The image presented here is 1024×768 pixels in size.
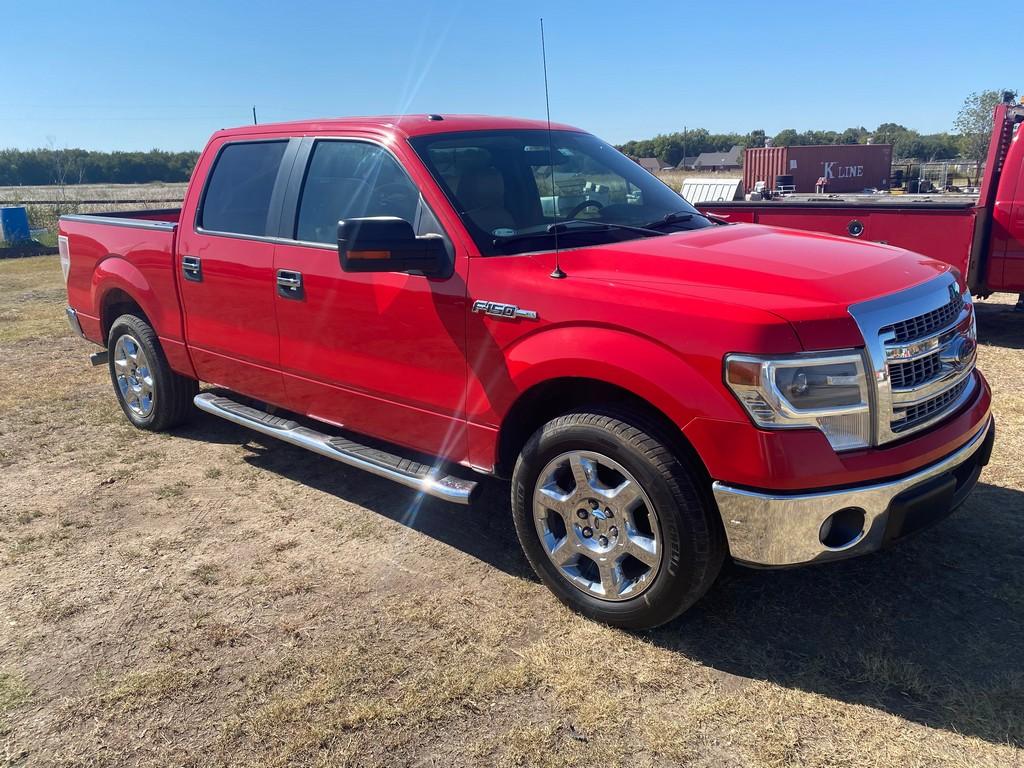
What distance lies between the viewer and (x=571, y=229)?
3695mm

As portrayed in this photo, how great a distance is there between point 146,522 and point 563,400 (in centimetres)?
251

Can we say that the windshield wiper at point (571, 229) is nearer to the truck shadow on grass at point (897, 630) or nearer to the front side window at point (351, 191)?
the front side window at point (351, 191)

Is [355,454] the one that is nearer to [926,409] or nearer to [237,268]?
[237,268]

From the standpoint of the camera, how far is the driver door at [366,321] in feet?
11.8

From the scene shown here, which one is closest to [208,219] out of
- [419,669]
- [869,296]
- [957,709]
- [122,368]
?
[122,368]

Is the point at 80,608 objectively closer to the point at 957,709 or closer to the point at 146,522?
the point at 146,522

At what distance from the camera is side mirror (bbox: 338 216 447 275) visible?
321cm

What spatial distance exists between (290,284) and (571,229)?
1507 millimetres

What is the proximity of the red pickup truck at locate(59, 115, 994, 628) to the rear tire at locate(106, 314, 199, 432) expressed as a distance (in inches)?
31.4

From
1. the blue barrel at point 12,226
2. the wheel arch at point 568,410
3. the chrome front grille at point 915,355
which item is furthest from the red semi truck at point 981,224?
the blue barrel at point 12,226

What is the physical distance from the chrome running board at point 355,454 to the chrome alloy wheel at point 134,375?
0.76 m

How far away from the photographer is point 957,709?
106 inches

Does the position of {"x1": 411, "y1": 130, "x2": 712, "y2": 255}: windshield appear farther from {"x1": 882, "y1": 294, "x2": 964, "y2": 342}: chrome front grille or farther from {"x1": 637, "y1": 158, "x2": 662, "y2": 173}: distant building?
{"x1": 882, "y1": 294, "x2": 964, "y2": 342}: chrome front grille

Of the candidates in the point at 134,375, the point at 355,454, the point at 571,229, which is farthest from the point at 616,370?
the point at 134,375
